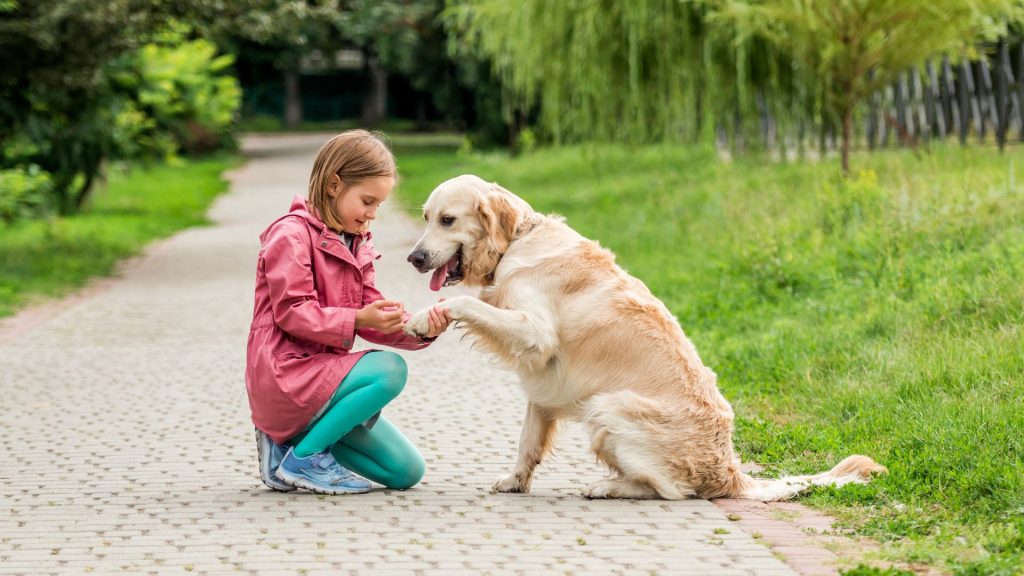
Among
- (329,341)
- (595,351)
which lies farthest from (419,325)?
(595,351)

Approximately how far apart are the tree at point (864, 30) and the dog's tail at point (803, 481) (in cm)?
955

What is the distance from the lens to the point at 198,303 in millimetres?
14086

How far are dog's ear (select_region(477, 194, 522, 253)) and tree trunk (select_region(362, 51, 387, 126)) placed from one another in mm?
60467

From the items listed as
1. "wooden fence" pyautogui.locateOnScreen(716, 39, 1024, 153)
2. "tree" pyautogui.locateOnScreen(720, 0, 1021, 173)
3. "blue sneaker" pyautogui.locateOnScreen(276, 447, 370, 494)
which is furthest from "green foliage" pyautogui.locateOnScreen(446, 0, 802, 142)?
"blue sneaker" pyautogui.locateOnScreen(276, 447, 370, 494)

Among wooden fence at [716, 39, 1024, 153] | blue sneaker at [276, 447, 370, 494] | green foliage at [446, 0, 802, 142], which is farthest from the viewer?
wooden fence at [716, 39, 1024, 153]

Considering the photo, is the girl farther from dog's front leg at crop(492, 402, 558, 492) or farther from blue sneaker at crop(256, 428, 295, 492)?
dog's front leg at crop(492, 402, 558, 492)

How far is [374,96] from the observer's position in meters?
66.1

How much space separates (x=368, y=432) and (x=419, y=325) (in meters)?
0.70

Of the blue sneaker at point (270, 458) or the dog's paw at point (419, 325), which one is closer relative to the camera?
the dog's paw at point (419, 325)

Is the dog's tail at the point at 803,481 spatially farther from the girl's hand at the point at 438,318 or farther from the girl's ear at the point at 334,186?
the girl's ear at the point at 334,186

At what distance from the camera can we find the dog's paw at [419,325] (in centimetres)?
561

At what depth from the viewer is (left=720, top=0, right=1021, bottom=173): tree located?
47.8 ft

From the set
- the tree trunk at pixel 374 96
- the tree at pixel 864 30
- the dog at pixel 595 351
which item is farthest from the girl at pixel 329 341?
the tree trunk at pixel 374 96

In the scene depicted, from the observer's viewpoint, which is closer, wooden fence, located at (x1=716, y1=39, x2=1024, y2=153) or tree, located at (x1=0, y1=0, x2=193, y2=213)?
tree, located at (x1=0, y1=0, x2=193, y2=213)
